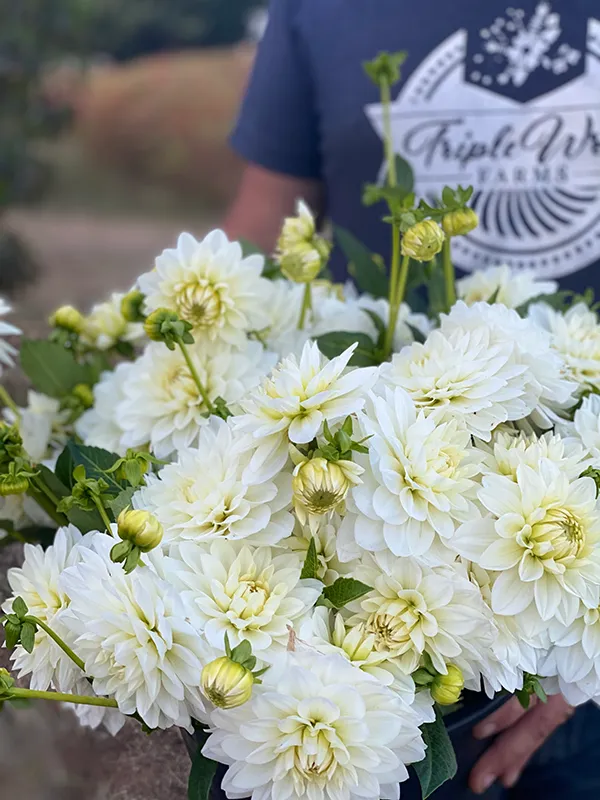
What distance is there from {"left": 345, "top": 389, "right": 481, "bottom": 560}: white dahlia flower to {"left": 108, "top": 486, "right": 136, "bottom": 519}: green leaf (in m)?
0.08

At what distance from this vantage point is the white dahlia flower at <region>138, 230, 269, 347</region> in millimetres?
360

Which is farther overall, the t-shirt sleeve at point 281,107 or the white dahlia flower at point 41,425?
the t-shirt sleeve at point 281,107

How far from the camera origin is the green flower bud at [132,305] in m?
0.41

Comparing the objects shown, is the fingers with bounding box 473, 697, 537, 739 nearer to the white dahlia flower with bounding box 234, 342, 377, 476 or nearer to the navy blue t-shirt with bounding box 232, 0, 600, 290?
the white dahlia flower with bounding box 234, 342, 377, 476

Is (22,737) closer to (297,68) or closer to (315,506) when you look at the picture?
(315,506)

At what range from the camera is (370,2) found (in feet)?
2.36

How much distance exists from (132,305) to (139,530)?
17 centimetres

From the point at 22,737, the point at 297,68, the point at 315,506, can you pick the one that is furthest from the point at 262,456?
the point at 297,68

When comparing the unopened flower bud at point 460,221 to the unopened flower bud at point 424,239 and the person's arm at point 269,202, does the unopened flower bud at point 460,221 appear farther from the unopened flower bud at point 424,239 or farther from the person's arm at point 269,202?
the person's arm at point 269,202

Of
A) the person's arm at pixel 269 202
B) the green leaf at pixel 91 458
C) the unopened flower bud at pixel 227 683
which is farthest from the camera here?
the person's arm at pixel 269 202

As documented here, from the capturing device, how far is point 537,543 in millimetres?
282

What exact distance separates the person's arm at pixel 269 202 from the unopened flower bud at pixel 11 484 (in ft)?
1.83

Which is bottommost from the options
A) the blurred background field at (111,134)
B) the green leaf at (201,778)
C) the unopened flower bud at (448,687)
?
the blurred background field at (111,134)

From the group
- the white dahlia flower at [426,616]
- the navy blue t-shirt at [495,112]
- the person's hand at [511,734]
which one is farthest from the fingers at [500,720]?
the navy blue t-shirt at [495,112]
